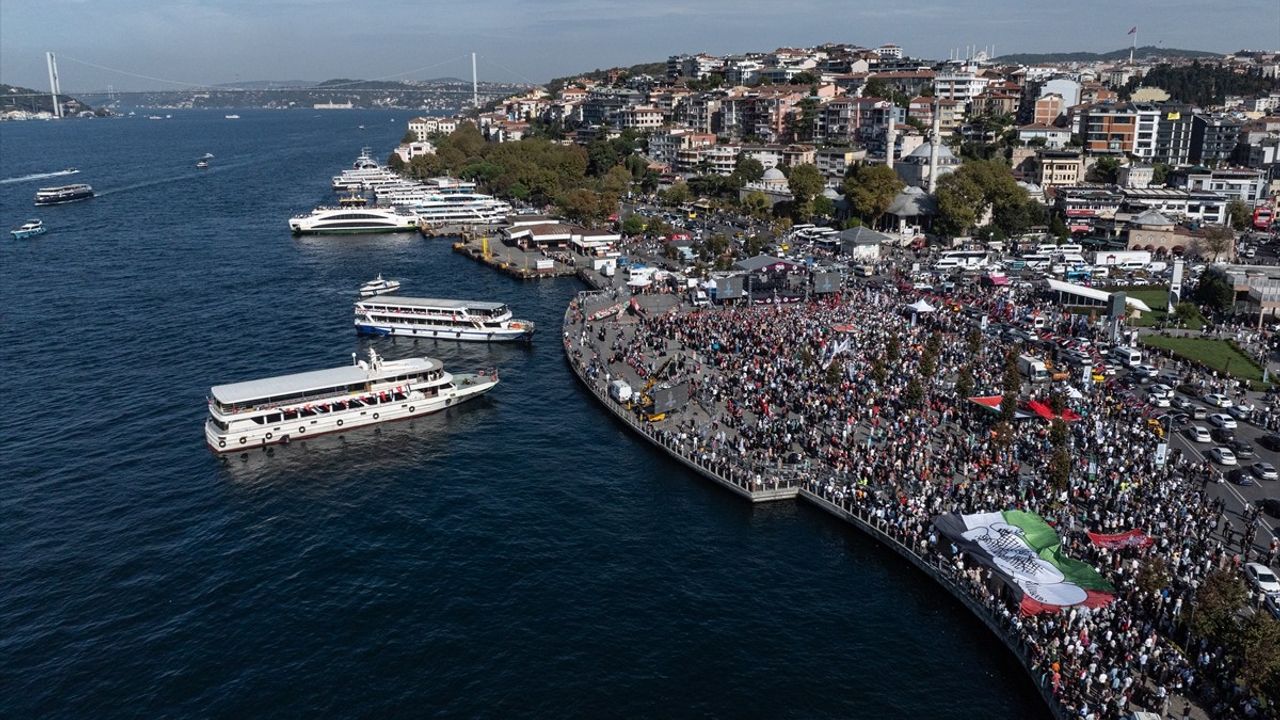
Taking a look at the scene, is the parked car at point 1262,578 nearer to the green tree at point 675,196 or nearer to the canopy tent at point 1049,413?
the canopy tent at point 1049,413

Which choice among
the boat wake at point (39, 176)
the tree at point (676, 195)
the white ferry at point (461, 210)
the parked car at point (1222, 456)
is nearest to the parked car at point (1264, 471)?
the parked car at point (1222, 456)

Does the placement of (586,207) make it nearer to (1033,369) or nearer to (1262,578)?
(1033,369)

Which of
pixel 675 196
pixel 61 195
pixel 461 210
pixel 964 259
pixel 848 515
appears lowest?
pixel 848 515

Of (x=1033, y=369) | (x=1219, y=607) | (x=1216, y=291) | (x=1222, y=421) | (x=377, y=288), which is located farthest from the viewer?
(x=377, y=288)

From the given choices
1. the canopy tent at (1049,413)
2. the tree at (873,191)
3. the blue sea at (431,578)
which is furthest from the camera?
the tree at (873,191)

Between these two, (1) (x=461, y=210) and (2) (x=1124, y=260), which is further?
(1) (x=461, y=210)

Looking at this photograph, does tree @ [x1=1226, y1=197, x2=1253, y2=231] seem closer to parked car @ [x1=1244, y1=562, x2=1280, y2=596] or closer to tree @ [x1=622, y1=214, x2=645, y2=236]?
tree @ [x1=622, y1=214, x2=645, y2=236]

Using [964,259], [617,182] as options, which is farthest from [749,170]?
[964,259]
